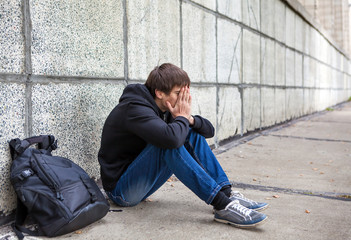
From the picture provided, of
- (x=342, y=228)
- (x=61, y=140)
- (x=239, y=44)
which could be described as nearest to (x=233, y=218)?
(x=342, y=228)

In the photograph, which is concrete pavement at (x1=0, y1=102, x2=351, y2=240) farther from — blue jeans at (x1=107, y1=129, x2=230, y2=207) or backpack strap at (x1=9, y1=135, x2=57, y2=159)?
backpack strap at (x1=9, y1=135, x2=57, y2=159)

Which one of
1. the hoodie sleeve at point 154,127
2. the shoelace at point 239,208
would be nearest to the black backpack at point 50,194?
the hoodie sleeve at point 154,127

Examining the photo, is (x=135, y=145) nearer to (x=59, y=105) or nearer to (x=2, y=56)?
(x=59, y=105)

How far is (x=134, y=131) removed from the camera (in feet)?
7.98

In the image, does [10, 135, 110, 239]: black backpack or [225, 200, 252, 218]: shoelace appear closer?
[10, 135, 110, 239]: black backpack

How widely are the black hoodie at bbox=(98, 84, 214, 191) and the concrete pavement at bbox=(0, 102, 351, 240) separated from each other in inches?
13.4

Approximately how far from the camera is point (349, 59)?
76.7ft

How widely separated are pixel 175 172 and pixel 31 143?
88 centimetres

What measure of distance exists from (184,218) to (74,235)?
71 cm

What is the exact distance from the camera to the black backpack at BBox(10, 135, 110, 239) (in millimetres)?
2119

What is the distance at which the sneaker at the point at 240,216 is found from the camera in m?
2.33

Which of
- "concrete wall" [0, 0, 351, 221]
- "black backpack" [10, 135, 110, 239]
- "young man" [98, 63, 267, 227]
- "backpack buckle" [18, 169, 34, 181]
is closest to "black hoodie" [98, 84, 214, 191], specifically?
"young man" [98, 63, 267, 227]

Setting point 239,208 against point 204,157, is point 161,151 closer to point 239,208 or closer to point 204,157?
point 204,157

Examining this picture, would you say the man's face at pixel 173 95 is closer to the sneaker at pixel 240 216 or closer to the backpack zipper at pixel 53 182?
the sneaker at pixel 240 216
